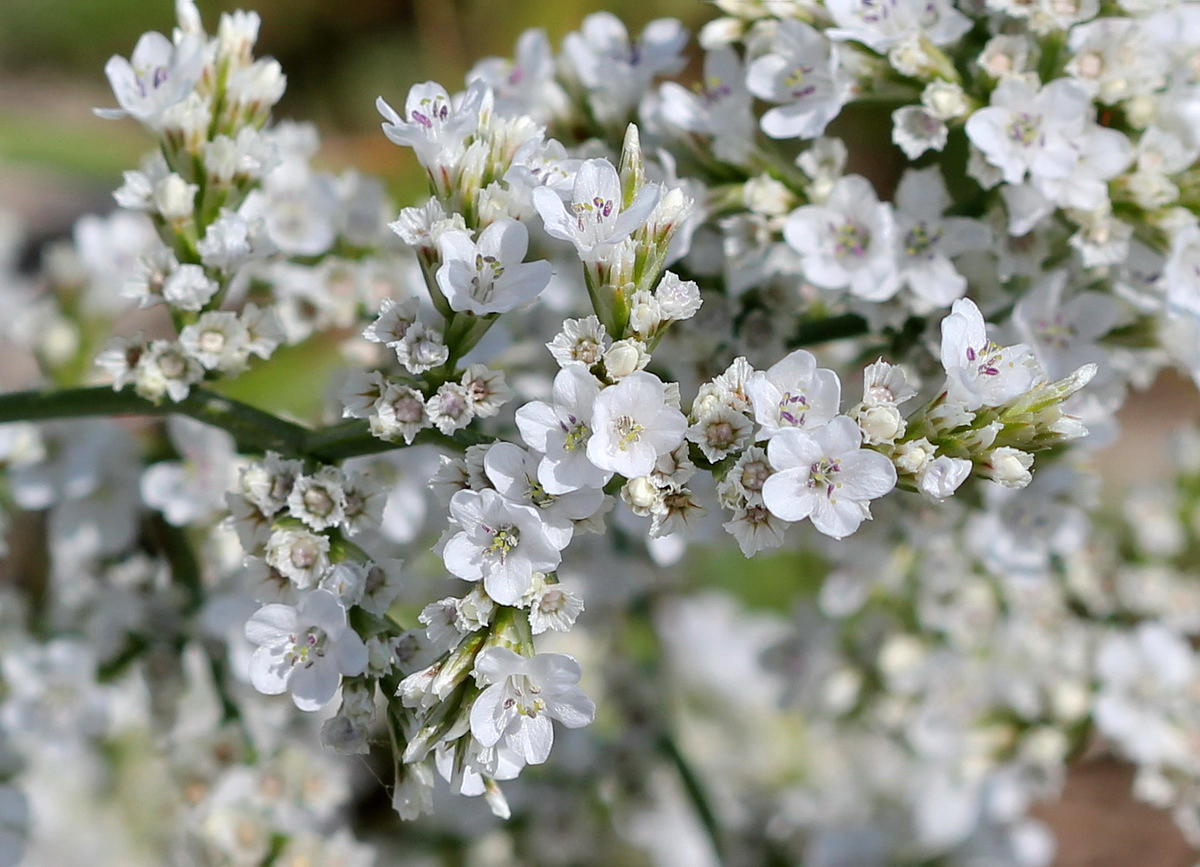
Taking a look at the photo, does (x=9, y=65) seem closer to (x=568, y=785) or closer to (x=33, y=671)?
(x=33, y=671)

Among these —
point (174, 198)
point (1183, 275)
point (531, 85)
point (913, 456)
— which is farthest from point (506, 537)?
point (1183, 275)

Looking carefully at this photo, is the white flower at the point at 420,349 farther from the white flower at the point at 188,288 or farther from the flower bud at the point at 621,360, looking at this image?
the white flower at the point at 188,288

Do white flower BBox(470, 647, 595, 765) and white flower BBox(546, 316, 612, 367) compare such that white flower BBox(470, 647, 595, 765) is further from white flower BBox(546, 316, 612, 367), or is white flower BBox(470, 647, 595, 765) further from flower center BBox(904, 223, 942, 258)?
flower center BBox(904, 223, 942, 258)

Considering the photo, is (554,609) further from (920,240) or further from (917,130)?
(917,130)

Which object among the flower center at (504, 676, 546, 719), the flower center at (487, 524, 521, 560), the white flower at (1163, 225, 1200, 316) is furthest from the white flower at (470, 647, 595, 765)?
the white flower at (1163, 225, 1200, 316)

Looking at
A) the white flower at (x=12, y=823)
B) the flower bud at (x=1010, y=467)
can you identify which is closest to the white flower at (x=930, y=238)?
the flower bud at (x=1010, y=467)
